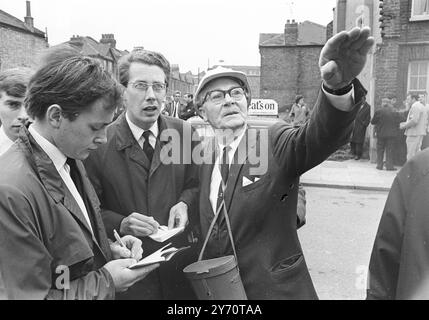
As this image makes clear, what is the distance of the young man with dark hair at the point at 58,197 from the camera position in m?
1.14

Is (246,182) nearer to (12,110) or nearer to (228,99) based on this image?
(228,99)

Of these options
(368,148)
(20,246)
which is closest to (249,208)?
(20,246)

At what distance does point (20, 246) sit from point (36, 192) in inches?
6.9

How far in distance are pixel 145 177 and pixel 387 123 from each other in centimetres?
979

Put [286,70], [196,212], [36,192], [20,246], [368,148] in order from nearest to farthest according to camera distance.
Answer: [20,246] → [36,192] → [196,212] → [368,148] → [286,70]

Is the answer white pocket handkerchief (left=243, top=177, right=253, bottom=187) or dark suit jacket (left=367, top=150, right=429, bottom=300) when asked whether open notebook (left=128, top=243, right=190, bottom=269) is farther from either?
dark suit jacket (left=367, top=150, right=429, bottom=300)

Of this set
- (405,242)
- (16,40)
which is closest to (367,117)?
(16,40)

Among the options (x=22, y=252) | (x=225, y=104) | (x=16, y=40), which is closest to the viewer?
(x=22, y=252)

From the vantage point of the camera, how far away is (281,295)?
1.61 meters

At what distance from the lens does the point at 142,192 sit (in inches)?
76.4

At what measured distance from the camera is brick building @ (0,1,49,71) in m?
2.88

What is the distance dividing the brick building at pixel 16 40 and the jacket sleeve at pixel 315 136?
1969mm

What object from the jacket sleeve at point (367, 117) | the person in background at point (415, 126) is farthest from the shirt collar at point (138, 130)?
the jacket sleeve at point (367, 117)
